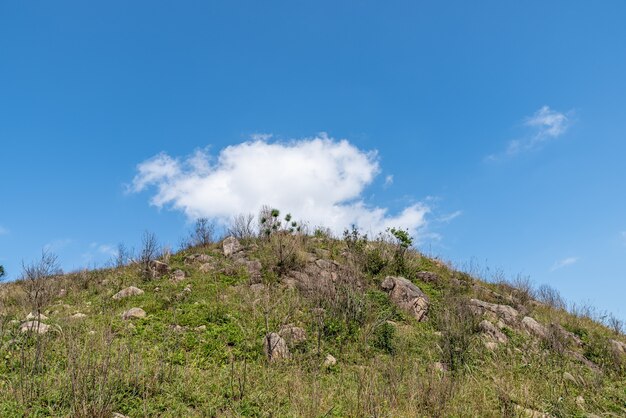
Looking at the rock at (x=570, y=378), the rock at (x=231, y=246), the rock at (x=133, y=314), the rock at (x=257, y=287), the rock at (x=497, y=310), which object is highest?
Answer: the rock at (x=231, y=246)

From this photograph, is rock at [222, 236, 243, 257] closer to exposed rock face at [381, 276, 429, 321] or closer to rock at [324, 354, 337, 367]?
exposed rock face at [381, 276, 429, 321]

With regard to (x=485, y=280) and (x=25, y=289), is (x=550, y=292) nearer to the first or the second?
(x=485, y=280)

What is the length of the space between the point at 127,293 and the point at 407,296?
793cm

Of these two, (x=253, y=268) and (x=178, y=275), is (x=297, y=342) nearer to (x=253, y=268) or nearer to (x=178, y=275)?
(x=253, y=268)

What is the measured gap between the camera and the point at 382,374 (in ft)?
24.1

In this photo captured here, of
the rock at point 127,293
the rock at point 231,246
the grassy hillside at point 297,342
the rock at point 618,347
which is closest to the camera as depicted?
the grassy hillside at point 297,342

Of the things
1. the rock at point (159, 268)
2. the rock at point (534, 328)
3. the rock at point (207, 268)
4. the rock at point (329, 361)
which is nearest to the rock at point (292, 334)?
the rock at point (329, 361)

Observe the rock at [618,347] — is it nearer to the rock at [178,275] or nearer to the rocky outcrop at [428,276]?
the rocky outcrop at [428,276]

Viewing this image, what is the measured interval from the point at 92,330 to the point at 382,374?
6044mm

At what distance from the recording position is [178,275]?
13.1 metres

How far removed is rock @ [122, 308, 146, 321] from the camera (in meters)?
9.68

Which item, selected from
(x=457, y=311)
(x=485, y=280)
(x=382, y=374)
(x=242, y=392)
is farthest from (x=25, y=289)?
(x=485, y=280)

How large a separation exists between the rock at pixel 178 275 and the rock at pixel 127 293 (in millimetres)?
1247

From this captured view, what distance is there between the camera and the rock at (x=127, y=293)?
37.0 feet
